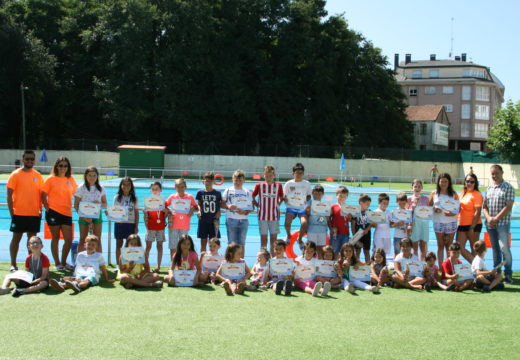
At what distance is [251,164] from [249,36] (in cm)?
1220

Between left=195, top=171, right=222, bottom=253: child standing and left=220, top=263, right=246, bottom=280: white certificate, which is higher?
left=195, top=171, right=222, bottom=253: child standing

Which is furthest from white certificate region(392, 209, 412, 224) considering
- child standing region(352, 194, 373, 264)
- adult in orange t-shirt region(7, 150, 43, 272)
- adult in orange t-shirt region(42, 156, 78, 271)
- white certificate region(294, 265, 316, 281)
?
adult in orange t-shirt region(7, 150, 43, 272)

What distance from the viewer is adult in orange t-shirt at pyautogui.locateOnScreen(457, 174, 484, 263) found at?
8695 millimetres

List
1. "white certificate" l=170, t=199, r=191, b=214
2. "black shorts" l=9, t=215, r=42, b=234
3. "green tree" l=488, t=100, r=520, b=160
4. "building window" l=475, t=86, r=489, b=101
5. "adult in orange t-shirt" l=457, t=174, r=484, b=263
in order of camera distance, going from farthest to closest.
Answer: "building window" l=475, t=86, r=489, b=101
"green tree" l=488, t=100, r=520, b=160
"adult in orange t-shirt" l=457, t=174, r=484, b=263
"white certificate" l=170, t=199, r=191, b=214
"black shorts" l=9, t=215, r=42, b=234

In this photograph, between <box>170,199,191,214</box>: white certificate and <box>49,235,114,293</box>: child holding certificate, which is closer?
<box>49,235,114,293</box>: child holding certificate

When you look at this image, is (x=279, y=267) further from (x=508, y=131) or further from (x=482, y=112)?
(x=482, y=112)

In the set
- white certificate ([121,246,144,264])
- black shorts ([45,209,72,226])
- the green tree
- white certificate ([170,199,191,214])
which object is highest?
the green tree

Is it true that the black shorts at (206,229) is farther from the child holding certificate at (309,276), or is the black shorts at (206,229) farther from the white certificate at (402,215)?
the white certificate at (402,215)

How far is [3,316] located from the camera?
584cm

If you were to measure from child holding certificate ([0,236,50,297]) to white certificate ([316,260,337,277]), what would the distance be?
12.9 feet

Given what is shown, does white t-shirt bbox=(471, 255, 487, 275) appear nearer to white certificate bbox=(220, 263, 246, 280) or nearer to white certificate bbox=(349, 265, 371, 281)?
white certificate bbox=(349, 265, 371, 281)

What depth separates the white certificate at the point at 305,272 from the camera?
7.75 metres

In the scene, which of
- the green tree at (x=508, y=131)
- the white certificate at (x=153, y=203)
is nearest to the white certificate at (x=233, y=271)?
the white certificate at (x=153, y=203)

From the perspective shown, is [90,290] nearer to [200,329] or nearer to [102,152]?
[200,329]
